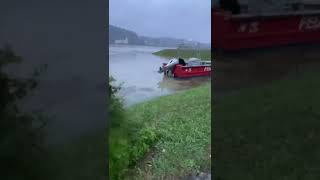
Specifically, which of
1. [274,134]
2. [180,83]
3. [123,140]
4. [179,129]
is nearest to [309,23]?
[274,134]

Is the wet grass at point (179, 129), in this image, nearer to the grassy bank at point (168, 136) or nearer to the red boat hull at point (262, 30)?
the grassy bank at point (168, 136)

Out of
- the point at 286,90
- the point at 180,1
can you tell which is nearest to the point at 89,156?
the point at 180,1

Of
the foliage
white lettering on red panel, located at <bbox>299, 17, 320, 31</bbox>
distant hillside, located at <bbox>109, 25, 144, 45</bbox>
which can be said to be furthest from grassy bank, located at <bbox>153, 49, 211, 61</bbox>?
the foliage

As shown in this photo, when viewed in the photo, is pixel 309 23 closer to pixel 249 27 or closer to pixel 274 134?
pixel 249 27

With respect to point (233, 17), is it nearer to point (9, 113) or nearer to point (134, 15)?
point (134, 15)

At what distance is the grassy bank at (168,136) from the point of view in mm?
2322

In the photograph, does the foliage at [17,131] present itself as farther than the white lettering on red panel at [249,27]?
No

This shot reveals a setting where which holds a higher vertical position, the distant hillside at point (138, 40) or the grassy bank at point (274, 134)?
the distant hillside at point (138, 40)

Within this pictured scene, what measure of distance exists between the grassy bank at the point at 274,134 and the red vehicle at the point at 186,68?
0.20 meters

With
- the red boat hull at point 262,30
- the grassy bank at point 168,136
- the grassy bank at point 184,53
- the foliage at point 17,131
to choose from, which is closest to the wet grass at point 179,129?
the grassy bank at point 168,136

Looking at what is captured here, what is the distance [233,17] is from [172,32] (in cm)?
32

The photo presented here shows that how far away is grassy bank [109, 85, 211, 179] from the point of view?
Result: 2322mm

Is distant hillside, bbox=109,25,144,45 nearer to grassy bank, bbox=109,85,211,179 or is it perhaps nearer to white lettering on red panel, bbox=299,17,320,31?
grassy bank, bbox=109,85,211,179

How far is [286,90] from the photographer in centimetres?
237
